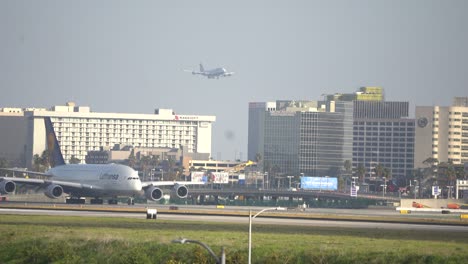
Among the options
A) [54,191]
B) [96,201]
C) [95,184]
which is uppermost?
[95,184]

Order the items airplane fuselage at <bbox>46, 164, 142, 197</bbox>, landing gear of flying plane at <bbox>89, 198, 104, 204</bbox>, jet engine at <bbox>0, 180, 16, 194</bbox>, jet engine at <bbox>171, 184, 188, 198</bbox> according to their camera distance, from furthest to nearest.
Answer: jet engine at <bbox>171, 184, 188, 198</bbox>
landing gear of flying plane at <bbox>89, 198, 104, 204</bbox>
airplane fuselage at <bbox>46, 164, 142, 197</bbox>
jet engine at <bbox>0, 180, 16, 194</bbox>

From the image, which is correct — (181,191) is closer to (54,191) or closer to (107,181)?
(107,181)

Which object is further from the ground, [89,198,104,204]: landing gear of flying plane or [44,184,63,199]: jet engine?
[44,184,63,199]: jet engine

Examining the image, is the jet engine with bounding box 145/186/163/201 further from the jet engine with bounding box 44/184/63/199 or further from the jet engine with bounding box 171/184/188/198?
the jet engine with bounding box 44/184/63/199

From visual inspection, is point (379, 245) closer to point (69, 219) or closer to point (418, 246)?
point (418, 246)

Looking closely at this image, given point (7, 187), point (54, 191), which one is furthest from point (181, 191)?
point (7, 187)

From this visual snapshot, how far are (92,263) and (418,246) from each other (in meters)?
24.7

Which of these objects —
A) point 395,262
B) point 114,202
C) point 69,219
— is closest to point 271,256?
point 395,262

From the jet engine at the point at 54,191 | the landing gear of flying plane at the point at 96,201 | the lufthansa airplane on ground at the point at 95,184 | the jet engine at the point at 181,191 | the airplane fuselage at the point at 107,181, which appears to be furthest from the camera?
the jet engine at the point at 181,191

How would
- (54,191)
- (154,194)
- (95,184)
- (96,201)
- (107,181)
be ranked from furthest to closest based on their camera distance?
(96,201) → (154,194) → (95,184) → (107,181) → (54,191)

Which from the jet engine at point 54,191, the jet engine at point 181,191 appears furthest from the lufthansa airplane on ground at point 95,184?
the jet engine at point 181,191

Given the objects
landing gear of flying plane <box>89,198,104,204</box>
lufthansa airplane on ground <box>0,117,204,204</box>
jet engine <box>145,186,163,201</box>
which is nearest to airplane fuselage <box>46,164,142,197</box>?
lufthansa airplane on ground <box>0,117,204,204</box>

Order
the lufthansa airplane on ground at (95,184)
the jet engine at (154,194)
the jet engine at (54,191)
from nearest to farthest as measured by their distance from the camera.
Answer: the jet engine at (54,191) < the lufthansa airplane on ground at (95,184) < the jet engine at (154,194)

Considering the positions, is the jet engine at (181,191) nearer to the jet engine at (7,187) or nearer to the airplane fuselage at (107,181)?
the airplane fuselage at (107,181)
